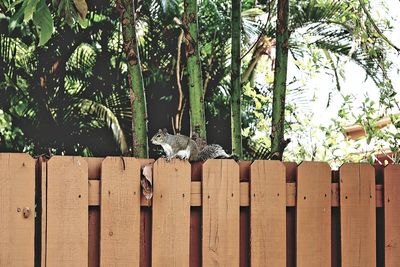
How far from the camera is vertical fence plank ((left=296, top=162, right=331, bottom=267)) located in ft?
13.0

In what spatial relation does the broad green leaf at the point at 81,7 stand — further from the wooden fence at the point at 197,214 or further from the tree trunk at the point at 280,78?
the tree trunk at the point at 280,78

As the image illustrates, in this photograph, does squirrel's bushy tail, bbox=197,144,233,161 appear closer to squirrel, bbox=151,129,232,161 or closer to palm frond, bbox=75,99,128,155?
squirrel, bbox=151,129,232,161

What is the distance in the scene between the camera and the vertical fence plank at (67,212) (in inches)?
136

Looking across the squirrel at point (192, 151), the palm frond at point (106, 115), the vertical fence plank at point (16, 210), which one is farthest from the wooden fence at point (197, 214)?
the palm frond at point (106, 115)

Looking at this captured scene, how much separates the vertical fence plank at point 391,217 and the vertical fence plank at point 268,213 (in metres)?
0.61

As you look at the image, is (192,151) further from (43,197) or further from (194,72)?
(43,197)

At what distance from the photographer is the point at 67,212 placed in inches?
137

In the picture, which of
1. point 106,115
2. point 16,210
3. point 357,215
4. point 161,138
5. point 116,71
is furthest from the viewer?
point 116,71

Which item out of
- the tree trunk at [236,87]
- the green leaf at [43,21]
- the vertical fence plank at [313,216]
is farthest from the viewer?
Result: the tree trunk at [236,87]

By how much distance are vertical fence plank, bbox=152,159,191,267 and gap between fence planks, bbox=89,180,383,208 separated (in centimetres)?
4

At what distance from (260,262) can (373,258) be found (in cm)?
66

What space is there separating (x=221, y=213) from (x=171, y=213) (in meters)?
0.25

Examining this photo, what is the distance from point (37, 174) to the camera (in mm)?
3471

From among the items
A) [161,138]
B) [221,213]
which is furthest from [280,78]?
[221,213]
